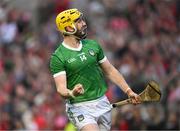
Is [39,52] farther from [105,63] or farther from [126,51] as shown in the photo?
[105,63]

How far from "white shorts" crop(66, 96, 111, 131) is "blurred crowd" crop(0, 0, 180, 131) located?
183 inches

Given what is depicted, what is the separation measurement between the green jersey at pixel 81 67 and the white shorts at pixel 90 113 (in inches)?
3.1

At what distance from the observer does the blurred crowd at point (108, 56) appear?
17.0m

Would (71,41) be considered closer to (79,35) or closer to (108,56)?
(79,35)

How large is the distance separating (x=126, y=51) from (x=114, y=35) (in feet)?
3.85

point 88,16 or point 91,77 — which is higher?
point 91,77

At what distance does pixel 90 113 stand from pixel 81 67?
2.10ft

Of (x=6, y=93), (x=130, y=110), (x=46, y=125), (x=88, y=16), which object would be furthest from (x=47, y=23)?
(x=130, y=110)

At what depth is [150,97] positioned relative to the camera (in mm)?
11844

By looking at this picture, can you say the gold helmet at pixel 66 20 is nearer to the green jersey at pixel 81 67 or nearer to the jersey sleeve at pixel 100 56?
the green jersey at pixel 81 67

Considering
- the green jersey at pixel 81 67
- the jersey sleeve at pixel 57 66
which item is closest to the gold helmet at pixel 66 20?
the green jersey at pixel 81 67

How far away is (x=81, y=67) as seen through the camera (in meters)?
11.6

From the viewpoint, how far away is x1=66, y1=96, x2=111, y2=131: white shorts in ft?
38.2

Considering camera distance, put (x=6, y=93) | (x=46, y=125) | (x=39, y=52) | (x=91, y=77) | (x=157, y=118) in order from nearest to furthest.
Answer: (x=91, y=77), (x=157, y=118), (x=46, y=125), (x=6, y=93), (x=39, y=52)
